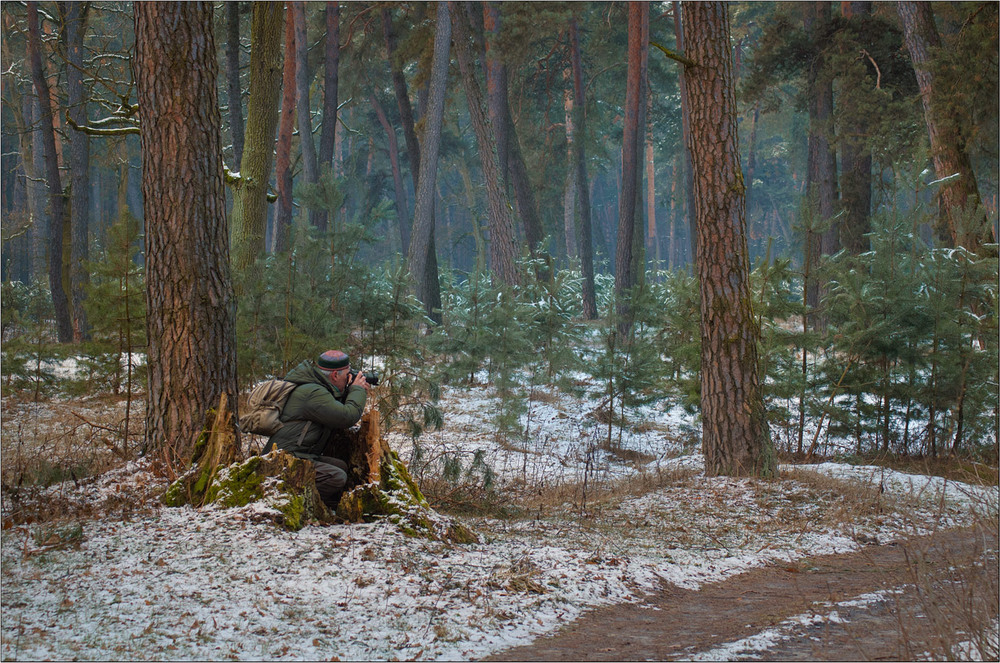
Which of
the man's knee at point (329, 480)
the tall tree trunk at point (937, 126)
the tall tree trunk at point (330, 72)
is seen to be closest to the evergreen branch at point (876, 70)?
the tall tree trunk at point (937, 126)

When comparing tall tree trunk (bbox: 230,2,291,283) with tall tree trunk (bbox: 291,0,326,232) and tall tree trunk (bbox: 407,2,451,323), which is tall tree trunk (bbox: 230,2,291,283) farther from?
tall tree trunk (bbox: 291,0,326,232)

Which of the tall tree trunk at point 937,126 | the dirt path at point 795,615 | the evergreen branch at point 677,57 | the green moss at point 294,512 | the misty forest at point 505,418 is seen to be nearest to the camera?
the dirt path at point 795,615

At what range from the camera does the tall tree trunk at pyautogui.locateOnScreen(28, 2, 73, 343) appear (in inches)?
611

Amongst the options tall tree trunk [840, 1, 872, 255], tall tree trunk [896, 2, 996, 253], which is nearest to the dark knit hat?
tall tree trunk [896, 2, 996, 253]

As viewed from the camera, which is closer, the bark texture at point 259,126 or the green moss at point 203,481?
the green moss at point 203,481

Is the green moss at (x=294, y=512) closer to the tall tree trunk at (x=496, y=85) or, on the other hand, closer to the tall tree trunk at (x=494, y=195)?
the tall tree trunk at (x=494, y=195)

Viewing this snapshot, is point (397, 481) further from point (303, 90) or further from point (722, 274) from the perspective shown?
point (303, 90)

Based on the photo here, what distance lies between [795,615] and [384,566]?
2.46 meters

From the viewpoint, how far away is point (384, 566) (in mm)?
4652

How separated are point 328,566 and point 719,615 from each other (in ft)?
7.76

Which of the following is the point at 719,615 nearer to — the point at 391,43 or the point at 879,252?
the point at 879,252

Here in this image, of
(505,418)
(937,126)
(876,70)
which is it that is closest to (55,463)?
(505,418)

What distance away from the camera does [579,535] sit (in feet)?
19.7

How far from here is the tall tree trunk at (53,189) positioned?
15.5 meters
